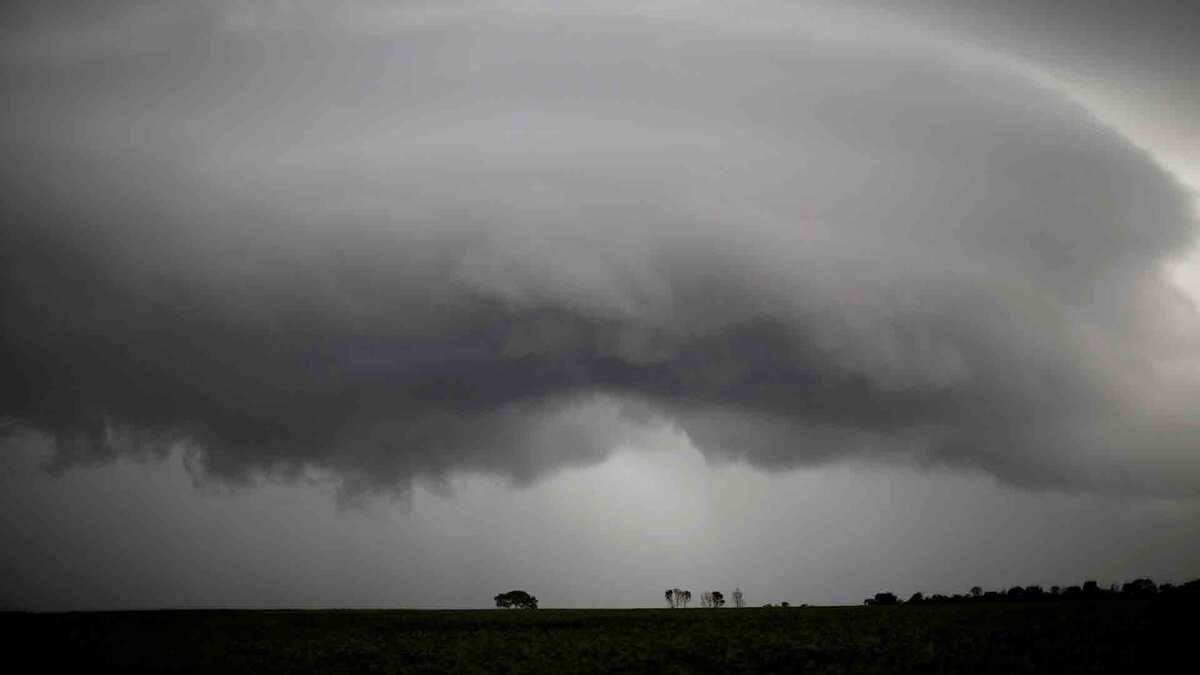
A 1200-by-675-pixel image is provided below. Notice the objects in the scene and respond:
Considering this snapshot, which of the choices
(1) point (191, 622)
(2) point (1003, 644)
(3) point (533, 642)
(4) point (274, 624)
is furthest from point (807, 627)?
(1) point (191, 622)

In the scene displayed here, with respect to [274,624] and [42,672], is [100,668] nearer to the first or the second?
[42,672]

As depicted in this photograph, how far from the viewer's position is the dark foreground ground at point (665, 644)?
52688 mm

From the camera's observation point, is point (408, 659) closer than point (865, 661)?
No

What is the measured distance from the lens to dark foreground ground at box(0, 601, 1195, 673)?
5269cm

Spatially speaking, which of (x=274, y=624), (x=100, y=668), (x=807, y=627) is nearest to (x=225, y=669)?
(x=100, y=668)

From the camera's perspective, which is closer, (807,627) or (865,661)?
(865,661)

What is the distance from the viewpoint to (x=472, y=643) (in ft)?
221

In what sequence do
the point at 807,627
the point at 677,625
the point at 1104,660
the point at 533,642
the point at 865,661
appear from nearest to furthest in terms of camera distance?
Answer: the point at 1104,660, the point at 865,661, the point at 533,642, the point at 807,627, the point at 677,625

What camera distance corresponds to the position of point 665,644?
6297cm

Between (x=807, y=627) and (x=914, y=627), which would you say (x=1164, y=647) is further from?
(x=807, y=627)

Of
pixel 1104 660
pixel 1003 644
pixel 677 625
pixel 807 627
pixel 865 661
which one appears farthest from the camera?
pixel 677 625

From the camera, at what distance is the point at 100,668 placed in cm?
5531

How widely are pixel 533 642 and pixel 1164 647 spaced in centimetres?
4231

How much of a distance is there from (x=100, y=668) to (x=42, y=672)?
3145 millimetres
